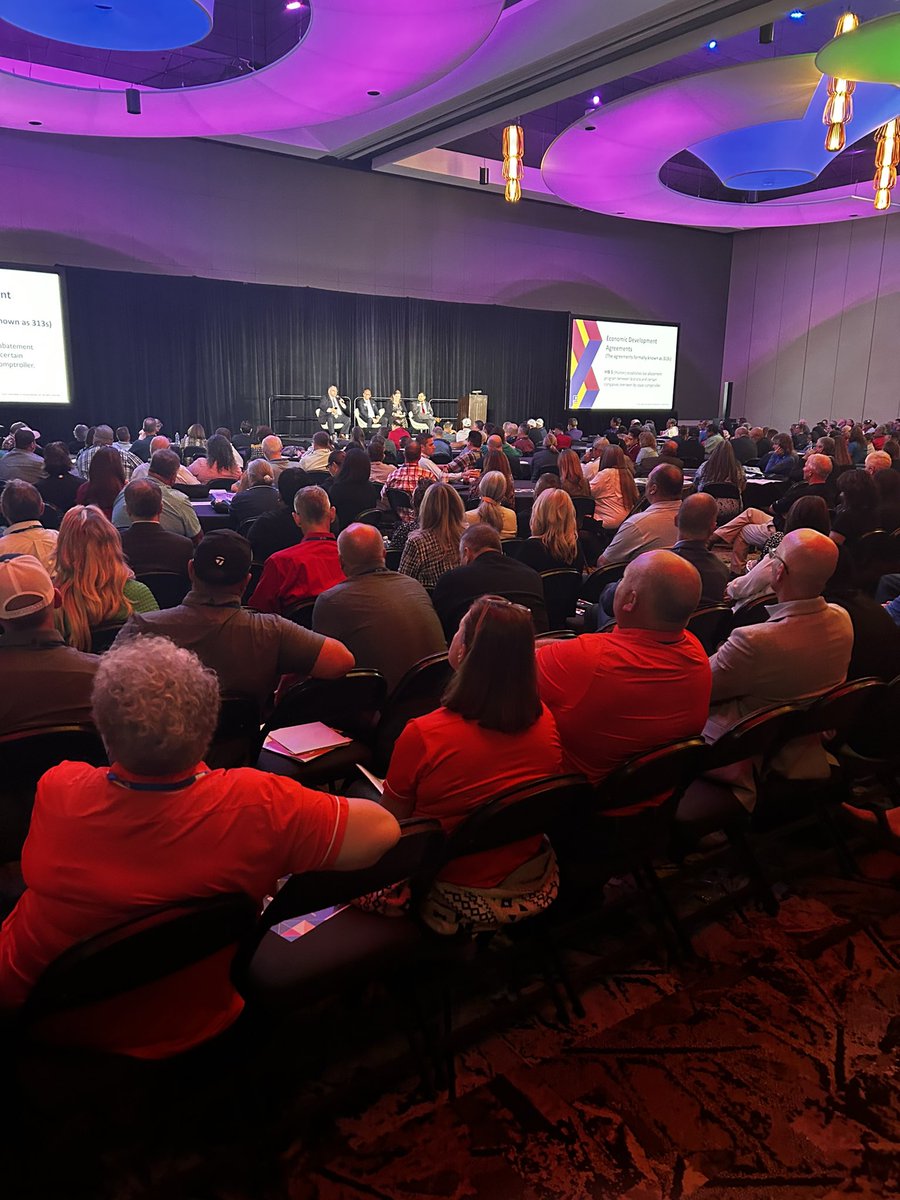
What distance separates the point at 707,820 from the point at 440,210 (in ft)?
60.8

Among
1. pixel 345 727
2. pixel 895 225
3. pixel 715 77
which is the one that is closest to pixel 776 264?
pixel 895 225

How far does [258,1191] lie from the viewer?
6.05 feet

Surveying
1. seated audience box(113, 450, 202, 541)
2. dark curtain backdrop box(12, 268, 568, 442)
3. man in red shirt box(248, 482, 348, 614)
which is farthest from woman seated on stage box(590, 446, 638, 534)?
dark curtain backdrop box(12, 268, 568, 442)

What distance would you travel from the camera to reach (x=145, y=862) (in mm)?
1524

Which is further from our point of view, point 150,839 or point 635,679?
point 635,679

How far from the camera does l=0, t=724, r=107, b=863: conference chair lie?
224 centimetres

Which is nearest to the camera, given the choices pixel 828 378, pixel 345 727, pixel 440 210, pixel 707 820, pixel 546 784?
pixel 546 784

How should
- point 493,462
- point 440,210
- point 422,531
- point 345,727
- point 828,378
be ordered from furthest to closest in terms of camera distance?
point 828,378
point 440,210
point 493,462
point 422,531
point 345,727

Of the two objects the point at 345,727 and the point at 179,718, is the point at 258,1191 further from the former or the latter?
the point at 345,727

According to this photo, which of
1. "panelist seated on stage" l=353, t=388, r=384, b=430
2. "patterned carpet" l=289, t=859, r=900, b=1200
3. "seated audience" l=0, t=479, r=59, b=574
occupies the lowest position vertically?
"patterned carpet" l=289, t=859, r=900, b=1200

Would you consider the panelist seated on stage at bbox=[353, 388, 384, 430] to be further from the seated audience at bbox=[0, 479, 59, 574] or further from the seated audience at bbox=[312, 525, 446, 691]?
the seated audience at bbox=[312, 525, 446, 691]

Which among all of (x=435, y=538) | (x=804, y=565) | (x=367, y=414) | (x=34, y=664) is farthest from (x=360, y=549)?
(x=367, y=414)

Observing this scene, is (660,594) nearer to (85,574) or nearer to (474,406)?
(85,574)

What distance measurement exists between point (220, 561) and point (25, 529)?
195 cm
